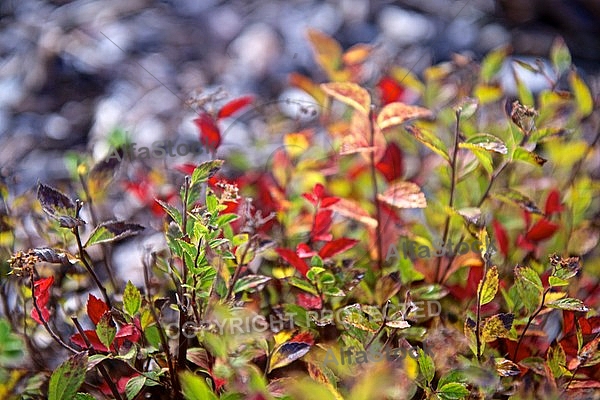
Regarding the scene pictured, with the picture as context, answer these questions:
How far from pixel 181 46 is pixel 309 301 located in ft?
4.83

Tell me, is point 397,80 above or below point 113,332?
below

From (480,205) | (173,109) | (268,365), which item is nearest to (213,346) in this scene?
(268,365)

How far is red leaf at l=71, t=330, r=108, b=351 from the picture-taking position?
77cm

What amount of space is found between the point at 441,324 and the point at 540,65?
0.38 m

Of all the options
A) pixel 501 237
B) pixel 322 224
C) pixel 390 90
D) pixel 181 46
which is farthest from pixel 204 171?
pixel 181 46

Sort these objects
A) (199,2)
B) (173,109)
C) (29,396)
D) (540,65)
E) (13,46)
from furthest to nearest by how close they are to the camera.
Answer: (199,2) → (13,46) → (173,109) → (540,65) → (29,396)

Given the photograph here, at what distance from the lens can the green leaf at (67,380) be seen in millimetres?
673

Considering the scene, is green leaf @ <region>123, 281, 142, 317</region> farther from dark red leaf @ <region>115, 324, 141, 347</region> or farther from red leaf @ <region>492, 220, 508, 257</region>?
red leaf @ <region>492, 220, 508, 257</region>

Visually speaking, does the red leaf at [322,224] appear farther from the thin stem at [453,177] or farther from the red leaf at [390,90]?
the red leaf at [390,90]

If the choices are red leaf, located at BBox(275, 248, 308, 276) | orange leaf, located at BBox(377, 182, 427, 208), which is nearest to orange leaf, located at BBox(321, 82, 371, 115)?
orange leaf, located at BBox(377, 182, 427, 208)

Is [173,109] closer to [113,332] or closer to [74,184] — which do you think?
[74,184]

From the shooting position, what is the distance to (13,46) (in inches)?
80.7

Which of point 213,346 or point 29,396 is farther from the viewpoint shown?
point 29,396

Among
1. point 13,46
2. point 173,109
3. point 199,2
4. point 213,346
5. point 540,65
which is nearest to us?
point 213,346
